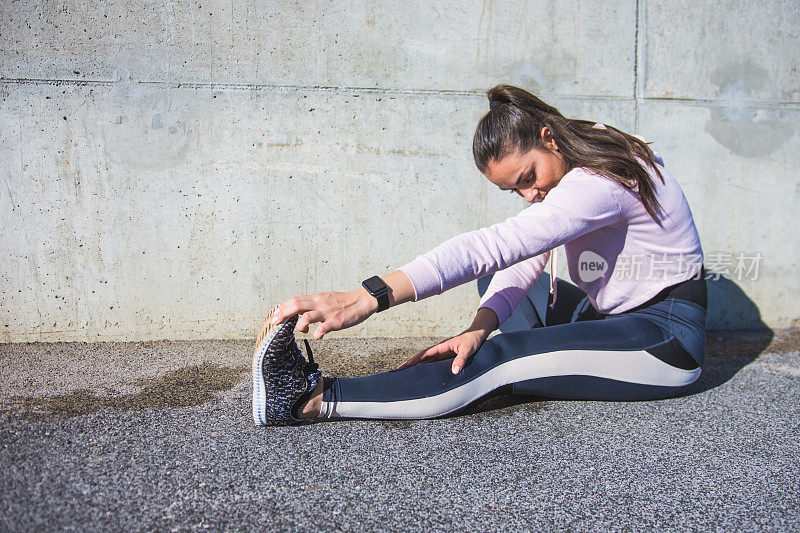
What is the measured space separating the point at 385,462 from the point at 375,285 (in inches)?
20.0

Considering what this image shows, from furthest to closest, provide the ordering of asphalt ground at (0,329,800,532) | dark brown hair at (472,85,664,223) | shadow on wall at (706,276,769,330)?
shadow on wall at (706,276,769,330), dark brown hair at (472,85,664,223), asphalt ground at (0,329,800,532)

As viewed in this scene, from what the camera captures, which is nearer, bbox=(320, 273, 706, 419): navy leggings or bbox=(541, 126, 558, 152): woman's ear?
bbox=(320, 273, 706, 419): navy leggings

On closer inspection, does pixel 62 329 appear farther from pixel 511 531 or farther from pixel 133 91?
pixel 511 531

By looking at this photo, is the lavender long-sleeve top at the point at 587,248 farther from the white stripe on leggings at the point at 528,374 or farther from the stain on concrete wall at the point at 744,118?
the stain on concrete wall at the point at 744,118

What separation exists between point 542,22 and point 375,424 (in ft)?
7.27

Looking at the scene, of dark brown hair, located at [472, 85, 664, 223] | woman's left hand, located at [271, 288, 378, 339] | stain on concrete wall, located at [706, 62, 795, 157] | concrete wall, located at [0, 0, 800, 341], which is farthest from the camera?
stain on concrete wall, located at [706, 62, 795, 157]

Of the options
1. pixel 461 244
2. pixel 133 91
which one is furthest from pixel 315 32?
pixel 461 244

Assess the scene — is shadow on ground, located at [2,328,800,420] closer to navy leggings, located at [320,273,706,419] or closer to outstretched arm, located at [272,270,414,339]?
navy leggings, located at [320,273,706,419]

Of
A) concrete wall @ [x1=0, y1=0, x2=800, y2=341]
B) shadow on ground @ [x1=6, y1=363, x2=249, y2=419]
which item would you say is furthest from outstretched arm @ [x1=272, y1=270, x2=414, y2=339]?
concrete wall @ [x1=0, y1=0, x2=800, y2=341]

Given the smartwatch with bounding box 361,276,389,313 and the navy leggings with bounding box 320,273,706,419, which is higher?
the smartwatch with bounding box 361,276,389,313

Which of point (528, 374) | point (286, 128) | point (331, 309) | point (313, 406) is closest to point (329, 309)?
point (331, 309)

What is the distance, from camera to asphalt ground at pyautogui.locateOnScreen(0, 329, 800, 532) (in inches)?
53.1

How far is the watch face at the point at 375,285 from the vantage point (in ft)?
5.13

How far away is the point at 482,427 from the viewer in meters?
1.88
